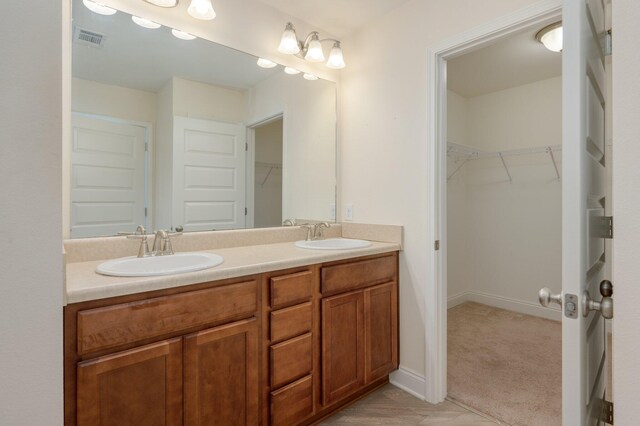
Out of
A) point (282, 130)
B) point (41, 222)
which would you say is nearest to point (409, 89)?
point (282, 130)

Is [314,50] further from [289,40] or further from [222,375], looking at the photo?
[222,375]

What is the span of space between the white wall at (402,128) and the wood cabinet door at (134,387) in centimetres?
137

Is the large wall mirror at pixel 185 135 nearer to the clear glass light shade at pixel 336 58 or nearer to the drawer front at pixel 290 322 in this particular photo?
the clear glass light shade at pixel 336 58

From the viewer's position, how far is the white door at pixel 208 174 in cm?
182

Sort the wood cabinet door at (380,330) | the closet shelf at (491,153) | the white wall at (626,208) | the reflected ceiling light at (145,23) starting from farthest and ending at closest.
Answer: the closet shelf at (491,153) < the wood cabinet door at (380,330) < the reflected ceiling light at (145,23) < the white wall at (626,208)

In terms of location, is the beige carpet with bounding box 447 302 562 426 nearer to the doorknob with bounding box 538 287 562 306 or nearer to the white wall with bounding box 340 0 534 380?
the white wall with bounding box 340 0 534 380

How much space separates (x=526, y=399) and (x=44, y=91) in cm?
254

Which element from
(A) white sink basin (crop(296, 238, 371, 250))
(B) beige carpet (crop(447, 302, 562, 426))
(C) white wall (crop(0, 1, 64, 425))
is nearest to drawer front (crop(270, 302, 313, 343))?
(A) white sink basin (crop(296, 238, 371, 250))

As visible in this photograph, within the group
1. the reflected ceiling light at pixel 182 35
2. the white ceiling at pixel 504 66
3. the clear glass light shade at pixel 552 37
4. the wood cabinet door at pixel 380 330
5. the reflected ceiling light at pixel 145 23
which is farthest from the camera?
the white ceiling at pixel 504 66

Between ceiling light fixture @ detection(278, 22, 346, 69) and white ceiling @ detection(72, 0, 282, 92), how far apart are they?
231 mm

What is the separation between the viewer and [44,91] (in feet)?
2.53

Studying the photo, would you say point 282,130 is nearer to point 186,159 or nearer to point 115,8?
point 186,159

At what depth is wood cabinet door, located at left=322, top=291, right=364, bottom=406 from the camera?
5.52ft

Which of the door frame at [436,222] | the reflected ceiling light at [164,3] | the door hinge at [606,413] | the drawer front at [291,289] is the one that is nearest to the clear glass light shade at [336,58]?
the door frame at [436,222]
